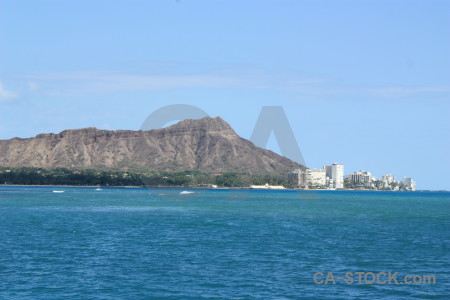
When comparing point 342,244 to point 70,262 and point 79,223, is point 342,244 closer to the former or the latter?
point 70,262

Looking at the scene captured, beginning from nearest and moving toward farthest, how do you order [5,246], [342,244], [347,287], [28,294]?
[28,294], [347,287], [5,246], [342,244]

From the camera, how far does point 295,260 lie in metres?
45.4

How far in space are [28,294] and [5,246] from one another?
1997cm

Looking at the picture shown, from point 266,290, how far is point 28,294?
1327cm

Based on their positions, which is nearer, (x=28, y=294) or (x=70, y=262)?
(x=28, y=294)

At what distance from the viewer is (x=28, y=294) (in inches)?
1304

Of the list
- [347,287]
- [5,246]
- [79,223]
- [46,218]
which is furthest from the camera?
[46,218]

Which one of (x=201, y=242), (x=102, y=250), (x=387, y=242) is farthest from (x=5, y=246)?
(x=387, y=242)

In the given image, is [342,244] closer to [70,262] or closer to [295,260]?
[295,260]

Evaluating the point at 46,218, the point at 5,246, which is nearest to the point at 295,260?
the point at 5,246

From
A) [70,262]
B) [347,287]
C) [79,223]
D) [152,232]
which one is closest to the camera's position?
[347,287]

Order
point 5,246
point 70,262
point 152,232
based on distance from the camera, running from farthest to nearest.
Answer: point 152,232, point 5,246, point 70,262

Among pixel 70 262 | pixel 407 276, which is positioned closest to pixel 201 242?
pixel 70 262

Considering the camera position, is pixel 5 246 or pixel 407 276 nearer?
pixel 407 276
